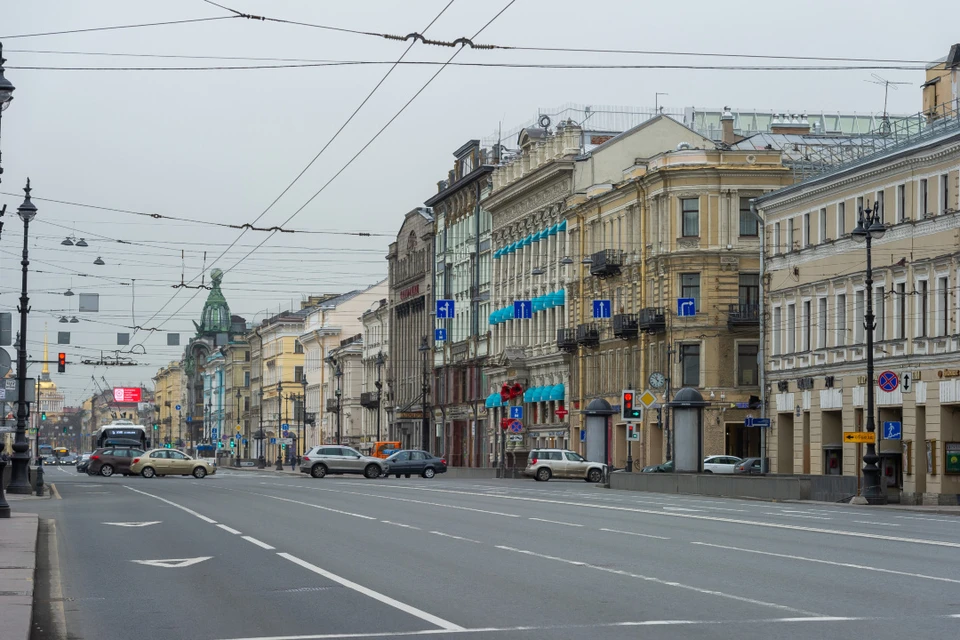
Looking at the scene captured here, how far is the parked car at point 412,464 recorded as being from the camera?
244 ft

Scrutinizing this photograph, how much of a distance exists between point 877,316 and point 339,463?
2799 centimetres

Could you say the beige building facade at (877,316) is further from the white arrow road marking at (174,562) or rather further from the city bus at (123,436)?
the city bus at (123,436)

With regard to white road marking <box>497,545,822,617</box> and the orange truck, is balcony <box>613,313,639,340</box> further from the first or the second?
white road marking <box>497,545,822,617</box>

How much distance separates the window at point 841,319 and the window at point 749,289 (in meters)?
13.9

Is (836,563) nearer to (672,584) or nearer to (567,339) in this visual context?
(672,584)

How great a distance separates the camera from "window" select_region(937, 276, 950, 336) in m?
49.1

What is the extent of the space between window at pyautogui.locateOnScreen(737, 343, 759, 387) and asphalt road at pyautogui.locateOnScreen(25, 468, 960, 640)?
122ft

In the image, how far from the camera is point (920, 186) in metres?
50.5

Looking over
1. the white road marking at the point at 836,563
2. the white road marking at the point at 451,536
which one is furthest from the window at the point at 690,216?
the white road marking at the point at 836,563

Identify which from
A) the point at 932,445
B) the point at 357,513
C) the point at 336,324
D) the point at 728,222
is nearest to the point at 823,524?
the point at 357,513

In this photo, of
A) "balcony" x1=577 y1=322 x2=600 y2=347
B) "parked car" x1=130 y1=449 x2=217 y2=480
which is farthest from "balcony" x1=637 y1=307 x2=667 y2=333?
"parked car" x1=130 y1=449 x2=217 y2=480

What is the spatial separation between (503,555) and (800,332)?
41170mm

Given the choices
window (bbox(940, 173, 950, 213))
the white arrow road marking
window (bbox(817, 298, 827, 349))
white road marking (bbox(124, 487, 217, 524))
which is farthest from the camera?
window (bbox(817, 298, 827, 349))

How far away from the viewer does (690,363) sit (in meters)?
70.8
